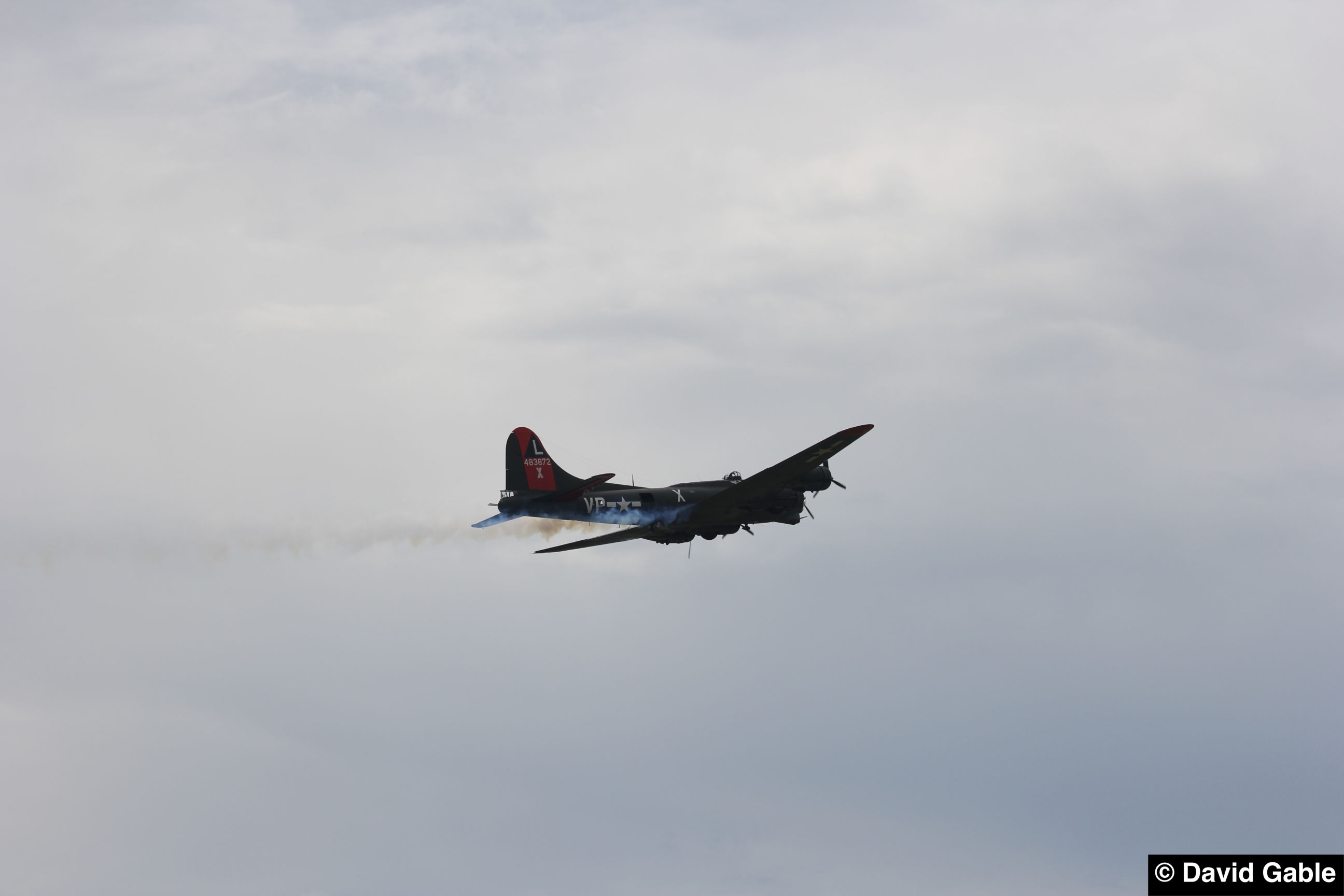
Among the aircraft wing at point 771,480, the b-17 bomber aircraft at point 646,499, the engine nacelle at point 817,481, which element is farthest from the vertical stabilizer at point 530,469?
the engine nacelle at point 817,481

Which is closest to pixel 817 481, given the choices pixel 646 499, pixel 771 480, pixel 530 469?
pixel 771 480

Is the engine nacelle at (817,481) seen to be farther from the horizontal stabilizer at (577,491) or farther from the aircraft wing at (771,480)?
the horizontal stabilizer at (577,491)

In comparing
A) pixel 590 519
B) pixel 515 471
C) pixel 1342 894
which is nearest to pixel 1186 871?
pixel 1342 894

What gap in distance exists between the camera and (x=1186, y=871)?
61.2 meters

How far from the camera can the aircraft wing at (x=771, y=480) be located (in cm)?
5109

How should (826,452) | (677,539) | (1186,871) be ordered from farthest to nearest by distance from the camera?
(1186,871)
(677,539)
(826,452)

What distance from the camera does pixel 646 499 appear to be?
5431cm

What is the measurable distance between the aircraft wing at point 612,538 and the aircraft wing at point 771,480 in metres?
2.37

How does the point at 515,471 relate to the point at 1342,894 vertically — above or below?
above

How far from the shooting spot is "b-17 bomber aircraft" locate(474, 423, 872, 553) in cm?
5356

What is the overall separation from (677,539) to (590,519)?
4526mm

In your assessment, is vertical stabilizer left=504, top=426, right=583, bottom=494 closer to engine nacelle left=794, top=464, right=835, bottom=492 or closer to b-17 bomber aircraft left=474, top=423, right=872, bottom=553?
b-17 bomber aircraft left=474, top=423, right=872, bottom=553

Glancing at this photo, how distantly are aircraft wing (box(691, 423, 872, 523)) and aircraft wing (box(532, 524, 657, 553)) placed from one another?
237 centimetres

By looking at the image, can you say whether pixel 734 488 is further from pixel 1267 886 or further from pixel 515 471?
pixel 1267 886
